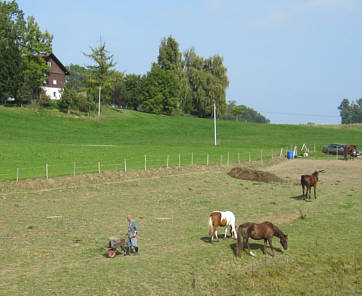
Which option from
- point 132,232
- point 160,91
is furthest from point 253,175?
point 160,91

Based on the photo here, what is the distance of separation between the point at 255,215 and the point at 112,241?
9.53m

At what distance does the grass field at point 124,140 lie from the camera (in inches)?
1729

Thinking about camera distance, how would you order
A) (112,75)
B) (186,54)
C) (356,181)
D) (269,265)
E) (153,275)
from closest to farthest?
(153,275), (269,265), (356,181), (112,75), (186,54)

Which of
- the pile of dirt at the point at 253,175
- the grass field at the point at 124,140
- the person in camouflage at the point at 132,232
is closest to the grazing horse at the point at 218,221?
the person in camouflage at the point at 132,232

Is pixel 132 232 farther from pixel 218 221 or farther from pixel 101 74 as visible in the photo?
pixel 101 74

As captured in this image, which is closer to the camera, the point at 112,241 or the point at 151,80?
the point at 112,241

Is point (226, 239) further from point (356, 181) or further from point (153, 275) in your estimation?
point (356, 181)

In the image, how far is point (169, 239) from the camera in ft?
61.5

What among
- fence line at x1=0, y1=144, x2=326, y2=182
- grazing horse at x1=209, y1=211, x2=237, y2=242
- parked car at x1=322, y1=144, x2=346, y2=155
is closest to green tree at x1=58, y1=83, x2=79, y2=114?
fence line at x1=0, y1=144, x2=326, y2=182

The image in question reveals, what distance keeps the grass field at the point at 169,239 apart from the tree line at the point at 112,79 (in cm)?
5968

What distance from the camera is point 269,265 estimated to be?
15.3 m

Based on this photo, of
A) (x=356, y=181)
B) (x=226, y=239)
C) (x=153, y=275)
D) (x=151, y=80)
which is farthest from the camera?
(x=151, y=80)

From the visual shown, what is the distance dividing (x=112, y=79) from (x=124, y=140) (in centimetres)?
3347

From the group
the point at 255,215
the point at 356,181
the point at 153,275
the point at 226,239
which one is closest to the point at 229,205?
the point at 255,215
